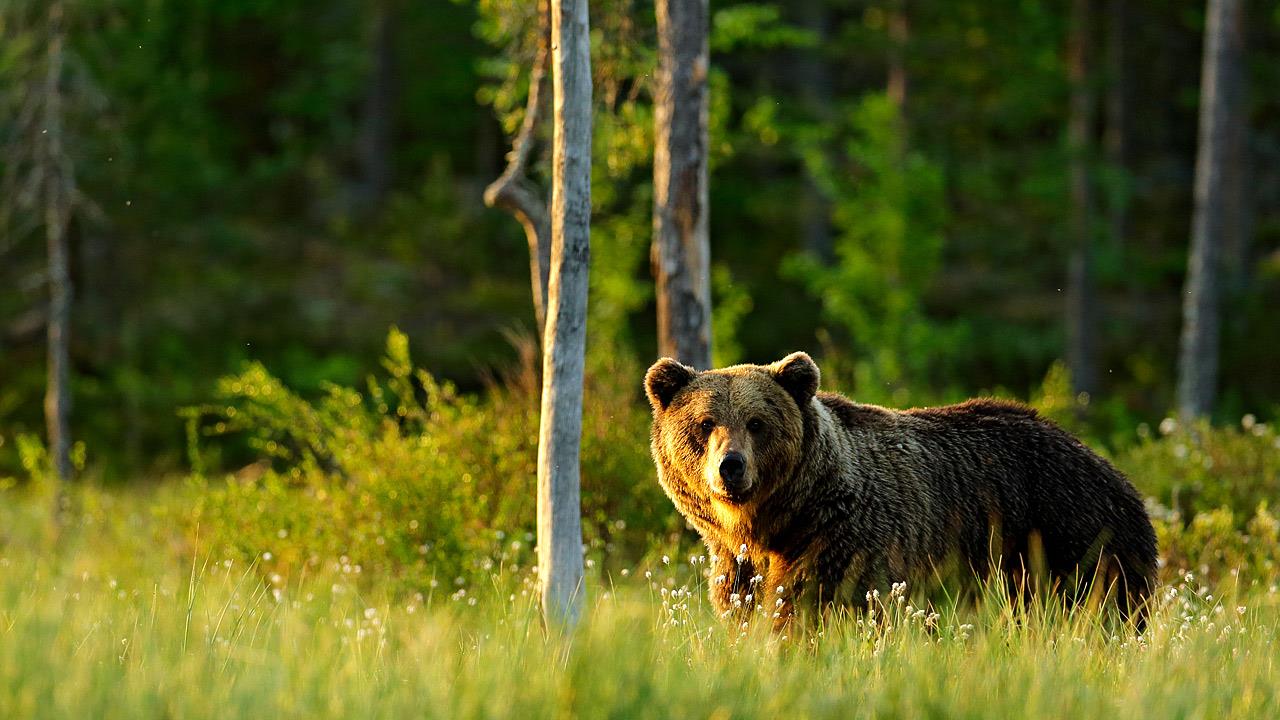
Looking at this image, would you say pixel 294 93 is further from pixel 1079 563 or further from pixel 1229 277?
pixel 1079 563

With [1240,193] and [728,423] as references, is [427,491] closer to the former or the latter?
[728,423]

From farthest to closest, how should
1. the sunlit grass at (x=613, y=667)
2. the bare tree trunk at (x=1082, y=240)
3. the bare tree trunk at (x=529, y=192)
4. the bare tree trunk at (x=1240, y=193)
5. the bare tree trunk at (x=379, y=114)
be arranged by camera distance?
the bare tree trunk at (x=379, y=114) < the bare tree trunk at (x=1240, y=193) < the bare tree trunk at (x=1082, y=240) < the bare tree trunk at (x=529, y=192) < the sunlit grass at (x=613, y=667)

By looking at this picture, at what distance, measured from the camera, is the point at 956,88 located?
2461 centimetres

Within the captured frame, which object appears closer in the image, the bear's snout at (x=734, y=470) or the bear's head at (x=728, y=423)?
the bear's snout at (x=734, y=470)

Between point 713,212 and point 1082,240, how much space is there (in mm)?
6926

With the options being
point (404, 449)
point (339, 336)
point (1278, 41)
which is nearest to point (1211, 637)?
point (404, 449)

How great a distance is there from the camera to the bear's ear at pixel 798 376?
6.48 meters

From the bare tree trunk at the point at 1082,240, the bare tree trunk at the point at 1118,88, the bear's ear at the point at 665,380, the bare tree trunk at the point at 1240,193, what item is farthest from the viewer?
the bare tree trunk at the point at 1240,193

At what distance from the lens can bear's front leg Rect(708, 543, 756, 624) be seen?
6.52 metres

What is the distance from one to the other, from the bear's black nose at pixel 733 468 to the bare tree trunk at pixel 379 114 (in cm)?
2387

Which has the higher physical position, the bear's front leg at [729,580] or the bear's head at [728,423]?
the bear's head at [728,423]

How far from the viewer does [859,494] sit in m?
6.50

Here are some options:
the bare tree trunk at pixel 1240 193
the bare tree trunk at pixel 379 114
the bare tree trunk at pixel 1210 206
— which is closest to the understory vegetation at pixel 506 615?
the bare tree trunk at pixel 1210 206

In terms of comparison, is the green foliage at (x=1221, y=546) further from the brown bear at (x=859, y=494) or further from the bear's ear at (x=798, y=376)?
the bear's ear at (x=798, y=376)
